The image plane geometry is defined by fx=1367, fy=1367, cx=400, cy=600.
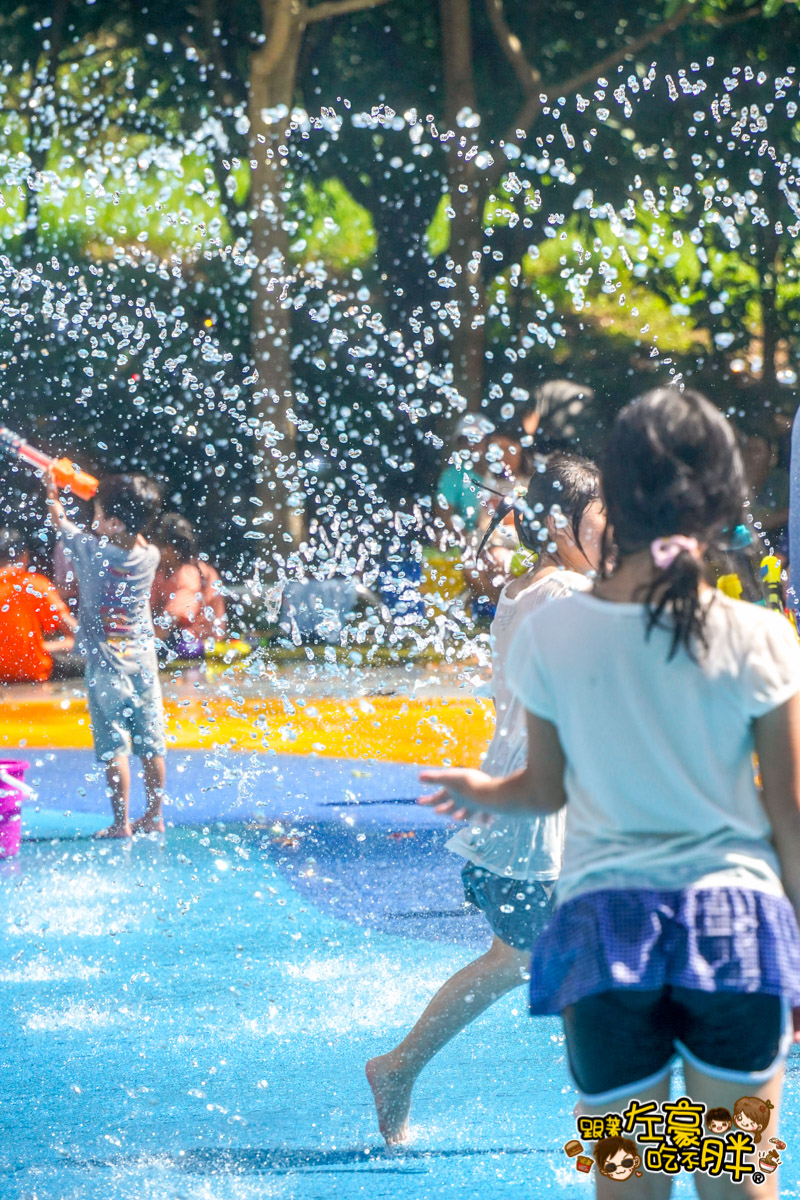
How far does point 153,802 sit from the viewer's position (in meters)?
6.58

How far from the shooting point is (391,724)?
31.4ft

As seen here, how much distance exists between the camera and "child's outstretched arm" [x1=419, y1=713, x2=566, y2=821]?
1.97 m

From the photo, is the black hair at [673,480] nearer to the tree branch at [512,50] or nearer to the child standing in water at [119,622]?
the child standing in water at [119,622]

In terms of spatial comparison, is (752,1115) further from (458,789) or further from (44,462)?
(44,462)

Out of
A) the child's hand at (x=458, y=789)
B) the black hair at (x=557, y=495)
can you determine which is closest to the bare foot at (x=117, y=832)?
the black hair at (x=557, y=495)

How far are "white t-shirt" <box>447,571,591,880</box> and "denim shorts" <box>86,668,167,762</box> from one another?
330cm

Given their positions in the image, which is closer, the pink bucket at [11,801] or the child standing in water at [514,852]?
the child standing in water at [514,852]

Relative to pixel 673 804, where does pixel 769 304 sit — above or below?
below

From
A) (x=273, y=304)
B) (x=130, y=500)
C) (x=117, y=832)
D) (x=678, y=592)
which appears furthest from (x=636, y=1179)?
(x=273, y=304)

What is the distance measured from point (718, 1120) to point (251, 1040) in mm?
2240

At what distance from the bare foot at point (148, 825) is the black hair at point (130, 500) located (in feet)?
4.99

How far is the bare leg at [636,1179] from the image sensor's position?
6.16 ft

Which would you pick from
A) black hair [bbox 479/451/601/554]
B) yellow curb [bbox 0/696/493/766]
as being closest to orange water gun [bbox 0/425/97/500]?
yellow curb [bbox 0/696/493/766]

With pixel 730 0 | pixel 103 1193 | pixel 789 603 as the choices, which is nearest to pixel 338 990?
pixel 103 1193
